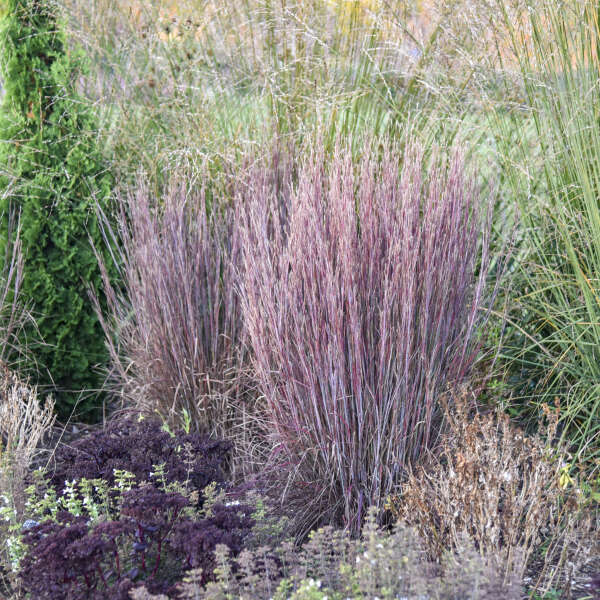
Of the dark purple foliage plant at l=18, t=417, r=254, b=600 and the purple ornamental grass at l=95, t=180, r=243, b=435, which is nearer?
the dark purple foliage plant at l=18, t=417, r=254, b=600

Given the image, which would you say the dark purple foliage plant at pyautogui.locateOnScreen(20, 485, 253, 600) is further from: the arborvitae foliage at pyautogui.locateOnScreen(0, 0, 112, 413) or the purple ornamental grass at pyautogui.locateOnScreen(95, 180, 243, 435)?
the arborvitae foliage at pyautogui.locateOnScreen(0, 0, 112, 413)

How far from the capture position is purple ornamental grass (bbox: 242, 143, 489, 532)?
287 centimetres

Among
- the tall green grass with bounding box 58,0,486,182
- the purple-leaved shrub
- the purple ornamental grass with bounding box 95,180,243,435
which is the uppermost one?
the tall green grass with bounding box 58,0,486,182

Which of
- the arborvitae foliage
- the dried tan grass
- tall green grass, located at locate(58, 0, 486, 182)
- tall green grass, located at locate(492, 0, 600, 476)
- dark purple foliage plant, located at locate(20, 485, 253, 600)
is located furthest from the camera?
the arborvitae foliage

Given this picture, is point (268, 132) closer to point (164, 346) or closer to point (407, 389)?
point (164, 346)

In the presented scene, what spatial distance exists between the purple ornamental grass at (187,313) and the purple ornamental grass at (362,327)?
2.19 feet

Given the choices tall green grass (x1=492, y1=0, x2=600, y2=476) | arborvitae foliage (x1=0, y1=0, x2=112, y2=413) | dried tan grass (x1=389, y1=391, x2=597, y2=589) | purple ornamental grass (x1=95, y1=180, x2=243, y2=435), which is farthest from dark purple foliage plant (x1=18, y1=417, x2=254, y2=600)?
tall green grass (x1=492, y1=0, x2=600, y2=476)

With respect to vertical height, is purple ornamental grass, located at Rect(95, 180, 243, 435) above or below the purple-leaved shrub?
above

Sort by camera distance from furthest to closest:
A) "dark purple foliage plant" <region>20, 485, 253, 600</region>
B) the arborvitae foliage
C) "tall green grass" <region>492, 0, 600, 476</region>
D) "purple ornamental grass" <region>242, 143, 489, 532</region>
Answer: the arborvitae foliage → "tall green grass" <region>492, 0, 600, 476</region> → "purple ornamental grass" <region>242, 143, 489, 532</region> → "dark purple foliage plant" <region>20, 485, 253, 600</region>

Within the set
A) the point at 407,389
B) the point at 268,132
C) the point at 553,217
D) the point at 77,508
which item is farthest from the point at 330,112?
the point at 77,508

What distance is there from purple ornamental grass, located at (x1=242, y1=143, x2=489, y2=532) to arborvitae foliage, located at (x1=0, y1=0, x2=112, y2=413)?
6.31 ft

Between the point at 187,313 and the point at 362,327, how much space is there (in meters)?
1.18

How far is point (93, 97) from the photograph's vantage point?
5.47 meters

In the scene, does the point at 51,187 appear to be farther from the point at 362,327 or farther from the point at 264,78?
the point at 362,327
